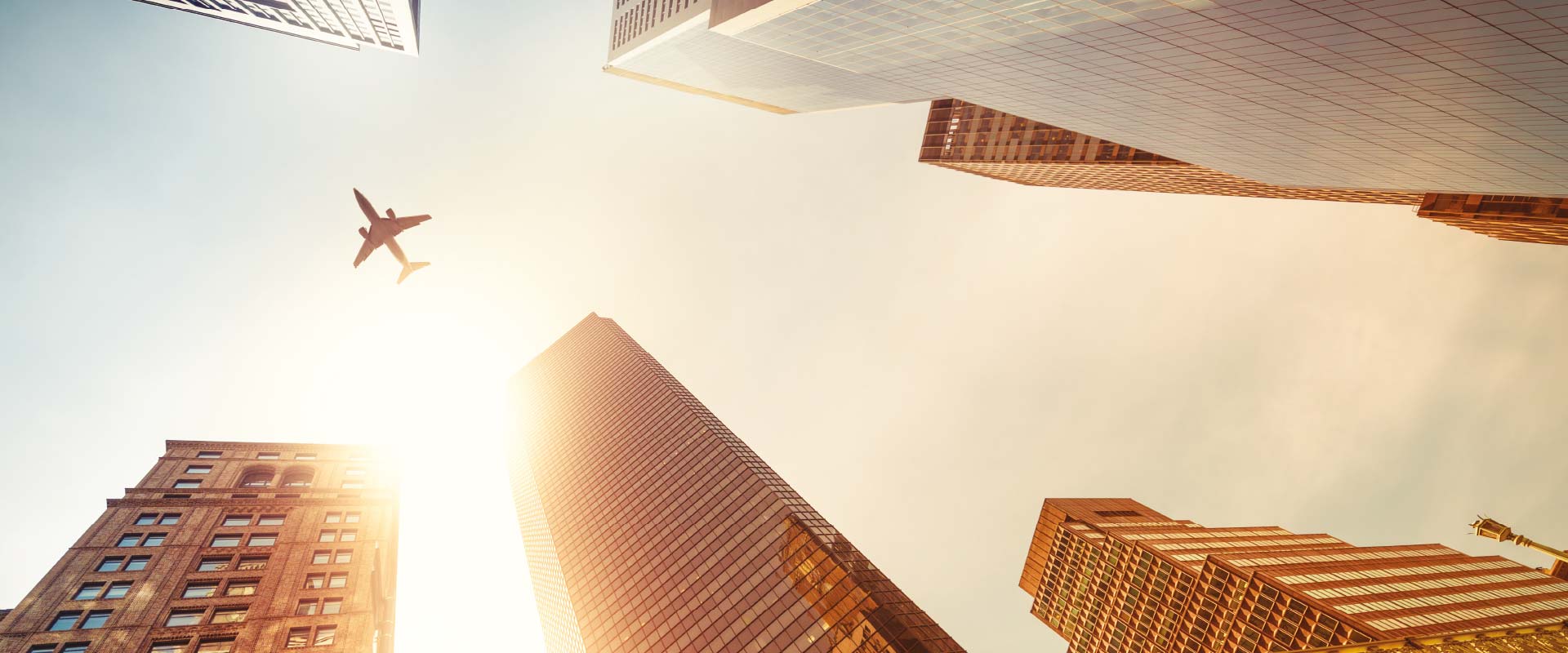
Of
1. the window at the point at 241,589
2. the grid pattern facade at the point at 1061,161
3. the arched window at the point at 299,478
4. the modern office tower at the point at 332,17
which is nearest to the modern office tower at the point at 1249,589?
the grid pattern facade at the point at 1061,161

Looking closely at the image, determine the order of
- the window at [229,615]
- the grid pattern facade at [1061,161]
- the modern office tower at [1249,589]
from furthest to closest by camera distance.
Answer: the grid pattern facade at [1061,161]
the modern office tower at [1249,589]
the window at [229,615]

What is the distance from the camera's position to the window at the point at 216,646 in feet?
139

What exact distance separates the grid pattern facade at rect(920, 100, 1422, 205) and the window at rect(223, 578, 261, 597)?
453ft

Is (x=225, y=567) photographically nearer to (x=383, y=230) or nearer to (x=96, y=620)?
(x=96, y=620)

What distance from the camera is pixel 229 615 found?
45438 mm

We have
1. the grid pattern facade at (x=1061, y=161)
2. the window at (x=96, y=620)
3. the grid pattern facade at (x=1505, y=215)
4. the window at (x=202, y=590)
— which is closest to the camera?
the window at (x=96, y=620)

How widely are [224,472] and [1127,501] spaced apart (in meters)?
210

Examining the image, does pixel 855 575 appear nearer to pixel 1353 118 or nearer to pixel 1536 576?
pixel 1353 118

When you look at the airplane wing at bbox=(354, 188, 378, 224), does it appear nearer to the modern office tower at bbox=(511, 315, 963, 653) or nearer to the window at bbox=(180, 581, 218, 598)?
the window at bbox=(180, 581, 218, 598)

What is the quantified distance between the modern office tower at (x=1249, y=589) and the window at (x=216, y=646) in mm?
119318

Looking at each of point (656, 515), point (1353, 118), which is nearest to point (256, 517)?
point (656, 515)

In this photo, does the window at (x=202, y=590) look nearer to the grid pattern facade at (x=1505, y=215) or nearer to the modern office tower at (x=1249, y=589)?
the modern office tower at (x=1249, y=589)

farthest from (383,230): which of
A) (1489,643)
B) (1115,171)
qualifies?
(1115,171)

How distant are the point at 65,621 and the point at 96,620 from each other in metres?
1.40
